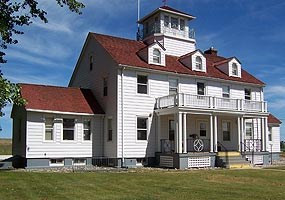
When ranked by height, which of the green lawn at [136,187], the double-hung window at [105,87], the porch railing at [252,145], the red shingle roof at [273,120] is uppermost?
the double-hung window at [105,87]

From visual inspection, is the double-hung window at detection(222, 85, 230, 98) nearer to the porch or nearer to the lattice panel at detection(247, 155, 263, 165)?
the porch

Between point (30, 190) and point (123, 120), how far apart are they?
13137 mm

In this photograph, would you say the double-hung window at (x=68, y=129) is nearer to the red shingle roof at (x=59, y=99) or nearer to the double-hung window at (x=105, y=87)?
the red shingle roof at (x=59, y=99)

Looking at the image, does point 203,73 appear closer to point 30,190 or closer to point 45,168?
point 45,168

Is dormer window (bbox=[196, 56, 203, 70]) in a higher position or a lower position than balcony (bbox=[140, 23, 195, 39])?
lower

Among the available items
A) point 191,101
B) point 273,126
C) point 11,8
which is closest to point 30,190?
point 11,8

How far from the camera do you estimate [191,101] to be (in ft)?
90.9

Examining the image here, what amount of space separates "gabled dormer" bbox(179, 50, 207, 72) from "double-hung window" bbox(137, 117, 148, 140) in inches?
248

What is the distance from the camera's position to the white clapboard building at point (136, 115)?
26.3 metres

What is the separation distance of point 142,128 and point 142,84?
3102 mm

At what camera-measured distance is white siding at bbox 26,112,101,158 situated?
25.4 meters

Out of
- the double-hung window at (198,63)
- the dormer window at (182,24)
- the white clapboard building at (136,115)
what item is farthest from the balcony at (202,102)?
the dormer window at (182,24)

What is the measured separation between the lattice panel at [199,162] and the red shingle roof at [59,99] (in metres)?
7.20

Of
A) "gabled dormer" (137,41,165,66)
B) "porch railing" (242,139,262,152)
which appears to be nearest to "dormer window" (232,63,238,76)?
"porch railing" (242,139,262,152)
